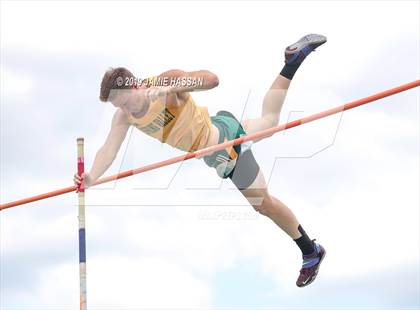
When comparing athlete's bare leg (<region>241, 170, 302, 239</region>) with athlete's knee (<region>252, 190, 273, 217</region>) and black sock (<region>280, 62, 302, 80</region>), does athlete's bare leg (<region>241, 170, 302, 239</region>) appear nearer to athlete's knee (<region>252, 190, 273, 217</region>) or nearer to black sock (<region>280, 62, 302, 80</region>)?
athlete's knee (<region>252, 190, 273, 217</region>)

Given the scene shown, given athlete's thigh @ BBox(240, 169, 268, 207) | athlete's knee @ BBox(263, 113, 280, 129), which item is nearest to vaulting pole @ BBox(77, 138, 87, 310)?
athlete's thigh @ BBox(240, 169, 268, 207)

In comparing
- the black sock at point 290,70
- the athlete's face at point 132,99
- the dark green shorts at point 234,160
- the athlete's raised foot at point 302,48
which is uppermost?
the athlete's raised foot at point 302,48

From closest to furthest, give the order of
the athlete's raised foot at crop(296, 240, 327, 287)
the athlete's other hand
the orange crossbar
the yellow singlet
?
the orange crossbar < the yellow singlet < the athlete's other hand < the athlete's raised foot at crop(296, 240, 327, 287)

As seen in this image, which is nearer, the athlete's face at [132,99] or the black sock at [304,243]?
the athlete's face at [132,99]

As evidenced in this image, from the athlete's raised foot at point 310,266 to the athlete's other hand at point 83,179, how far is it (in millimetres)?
2481

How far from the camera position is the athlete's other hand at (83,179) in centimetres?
1025

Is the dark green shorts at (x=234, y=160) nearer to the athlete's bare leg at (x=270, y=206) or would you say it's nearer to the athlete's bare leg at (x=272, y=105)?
the athlete's bare leg at (x=270, y=206)

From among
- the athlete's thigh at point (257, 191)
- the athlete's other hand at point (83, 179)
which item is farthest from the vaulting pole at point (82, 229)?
the athlete's thigh at point (257, 191)

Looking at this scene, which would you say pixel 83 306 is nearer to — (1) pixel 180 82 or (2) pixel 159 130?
(2) pixel 159 130

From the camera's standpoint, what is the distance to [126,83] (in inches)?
381

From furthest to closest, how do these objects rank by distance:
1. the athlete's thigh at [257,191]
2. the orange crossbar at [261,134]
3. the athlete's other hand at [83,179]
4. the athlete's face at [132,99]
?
the athlete's other hand at [83,179]
the athlete's thigh at [257,191]
the athlete's face at [132,99]
the orange crossbar at [261,134]

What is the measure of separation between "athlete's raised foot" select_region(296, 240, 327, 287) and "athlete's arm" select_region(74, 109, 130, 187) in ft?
7.80

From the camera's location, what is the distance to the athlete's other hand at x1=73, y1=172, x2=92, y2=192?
10250mm

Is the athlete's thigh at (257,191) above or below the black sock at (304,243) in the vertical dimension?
above
